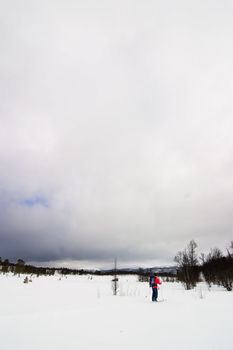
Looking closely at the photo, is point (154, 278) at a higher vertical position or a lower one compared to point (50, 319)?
higher

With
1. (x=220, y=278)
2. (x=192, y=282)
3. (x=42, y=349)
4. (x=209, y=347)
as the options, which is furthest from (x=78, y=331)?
(x=192, y=282)

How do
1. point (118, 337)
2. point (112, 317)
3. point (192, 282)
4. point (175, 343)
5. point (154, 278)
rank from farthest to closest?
point (192, 282) < point (154, 278) < point (112, 317) < point (118, 337) < point (175, 343)

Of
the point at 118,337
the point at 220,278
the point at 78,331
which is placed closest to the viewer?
the point at 118,337

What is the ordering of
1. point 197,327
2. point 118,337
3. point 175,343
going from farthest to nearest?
1. point 197,327
2. point 118,337
3. point 175,343

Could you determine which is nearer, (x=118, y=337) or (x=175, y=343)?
(x=175, y=343)

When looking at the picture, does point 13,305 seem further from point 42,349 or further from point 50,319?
point 42,349

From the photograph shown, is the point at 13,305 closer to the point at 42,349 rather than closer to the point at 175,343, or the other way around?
the point at 42,349

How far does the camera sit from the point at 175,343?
6.28 meters

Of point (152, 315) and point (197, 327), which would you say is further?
point (152, 315)

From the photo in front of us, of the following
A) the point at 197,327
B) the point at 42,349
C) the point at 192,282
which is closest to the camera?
the point at 42,349

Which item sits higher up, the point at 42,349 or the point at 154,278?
the point at 154,278

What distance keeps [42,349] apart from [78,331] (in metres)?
1.73

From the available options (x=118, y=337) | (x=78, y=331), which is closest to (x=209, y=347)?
(x=118, y=337)

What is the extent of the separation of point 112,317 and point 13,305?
460 centimetres
